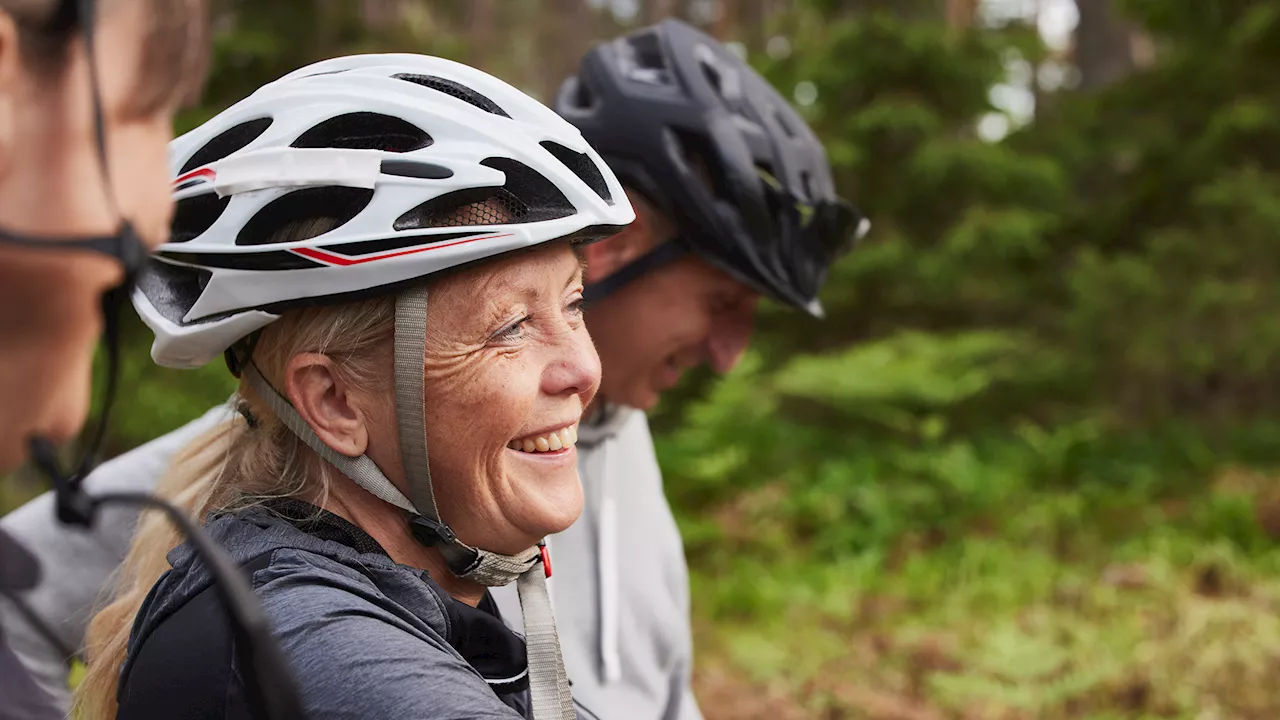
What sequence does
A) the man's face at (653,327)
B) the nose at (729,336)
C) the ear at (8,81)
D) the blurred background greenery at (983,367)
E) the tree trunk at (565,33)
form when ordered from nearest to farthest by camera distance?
the ear at (8,81), the man's face at (653,327), the nose at (729,336), the blurred background greenery at (983,367), the tree trunk at (565,33)

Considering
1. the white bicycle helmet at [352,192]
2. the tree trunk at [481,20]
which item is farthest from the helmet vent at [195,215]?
the tree trunk at [481,20]

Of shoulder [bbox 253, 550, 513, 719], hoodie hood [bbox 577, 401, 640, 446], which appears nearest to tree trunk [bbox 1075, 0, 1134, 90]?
hoodie hood [bbox 577, 401, 640, 446]

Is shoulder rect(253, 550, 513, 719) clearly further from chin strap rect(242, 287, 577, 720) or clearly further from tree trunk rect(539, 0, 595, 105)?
tree trunk rect(539, 0, 595, 105)

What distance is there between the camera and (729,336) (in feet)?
9.84

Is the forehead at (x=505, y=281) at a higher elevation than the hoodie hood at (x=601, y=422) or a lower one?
higher

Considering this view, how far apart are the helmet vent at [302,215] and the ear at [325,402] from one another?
0.18 m

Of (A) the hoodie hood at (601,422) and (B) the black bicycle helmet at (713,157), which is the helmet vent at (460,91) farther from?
→ (A) the hoodie hood at (601,422)

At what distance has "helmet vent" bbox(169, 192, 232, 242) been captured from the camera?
66.9 inches

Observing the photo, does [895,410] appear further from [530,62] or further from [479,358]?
[530,62]

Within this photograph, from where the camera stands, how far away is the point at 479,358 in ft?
5.38

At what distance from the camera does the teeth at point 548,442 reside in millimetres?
1713

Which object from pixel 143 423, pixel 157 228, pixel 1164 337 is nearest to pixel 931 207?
pixel 1164 337

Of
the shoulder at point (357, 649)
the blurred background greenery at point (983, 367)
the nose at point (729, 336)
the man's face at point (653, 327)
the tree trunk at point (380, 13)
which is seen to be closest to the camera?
the shoulder at point (357, 649)

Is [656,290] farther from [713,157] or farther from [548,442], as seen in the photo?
[548,442]
